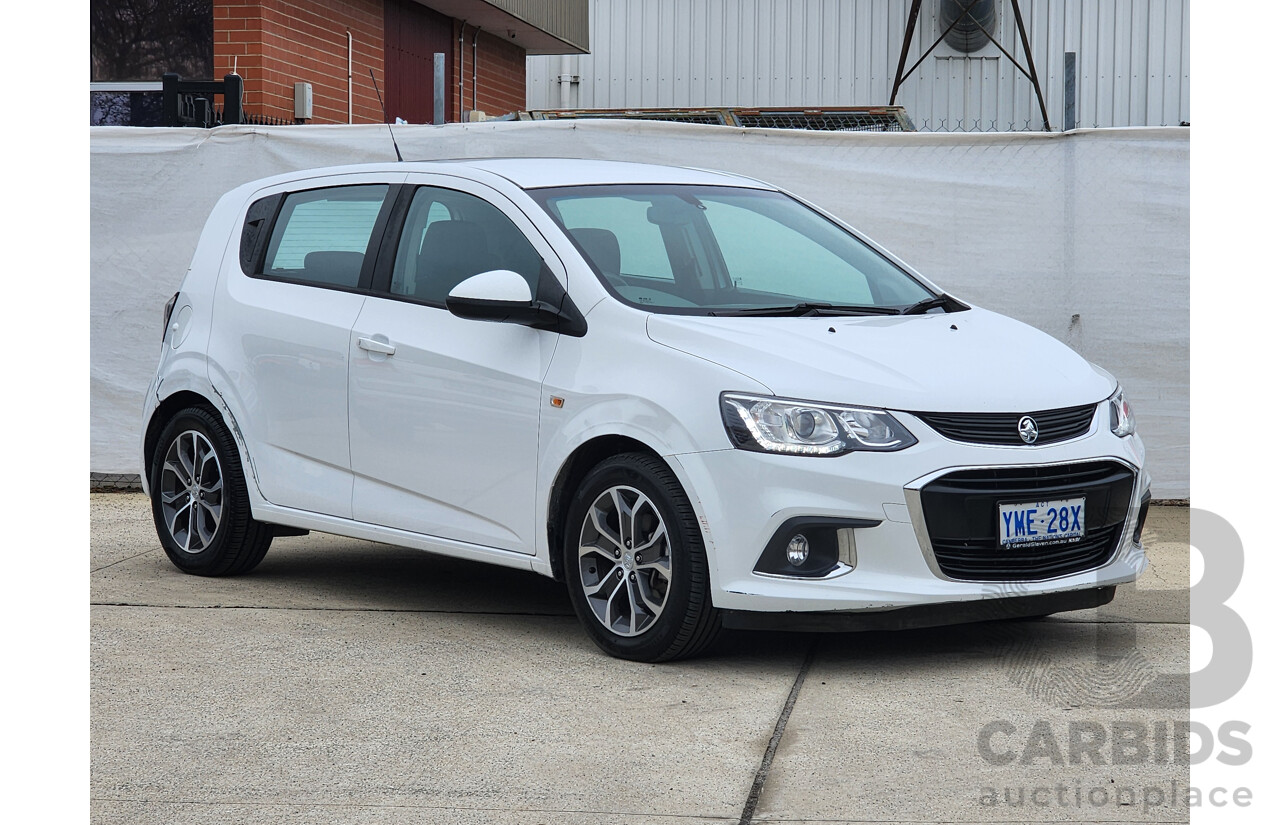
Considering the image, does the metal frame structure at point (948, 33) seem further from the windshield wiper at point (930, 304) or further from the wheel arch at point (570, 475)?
the wheel arch at point (570, 475)

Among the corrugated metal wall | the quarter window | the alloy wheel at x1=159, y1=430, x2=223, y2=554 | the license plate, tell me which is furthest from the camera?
the corrugated metal wall

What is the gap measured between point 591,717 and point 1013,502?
59.3 inches

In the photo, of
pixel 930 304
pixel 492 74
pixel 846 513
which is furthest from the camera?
pixel 492 74

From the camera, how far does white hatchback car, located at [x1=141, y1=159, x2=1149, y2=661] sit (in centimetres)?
505

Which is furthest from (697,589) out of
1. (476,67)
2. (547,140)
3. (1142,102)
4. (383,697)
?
(1142,102)

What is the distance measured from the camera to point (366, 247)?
6473 millimetres

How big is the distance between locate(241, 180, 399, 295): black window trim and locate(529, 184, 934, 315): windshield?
0.77m

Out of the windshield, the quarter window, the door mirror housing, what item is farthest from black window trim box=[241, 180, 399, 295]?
the door mirror housing

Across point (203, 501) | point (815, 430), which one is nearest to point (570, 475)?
point (815, 430)

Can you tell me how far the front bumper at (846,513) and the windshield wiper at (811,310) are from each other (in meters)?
0.73

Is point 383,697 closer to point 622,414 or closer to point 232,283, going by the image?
point 622,414

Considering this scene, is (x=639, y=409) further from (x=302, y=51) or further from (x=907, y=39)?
(x=907, y=39)

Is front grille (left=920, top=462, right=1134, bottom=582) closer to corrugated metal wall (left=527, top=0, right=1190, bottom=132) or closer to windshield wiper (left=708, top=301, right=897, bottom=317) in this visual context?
windshield wiper (left=708, top=301, right=897, bottom=317)

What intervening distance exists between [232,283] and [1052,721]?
4052 mm
